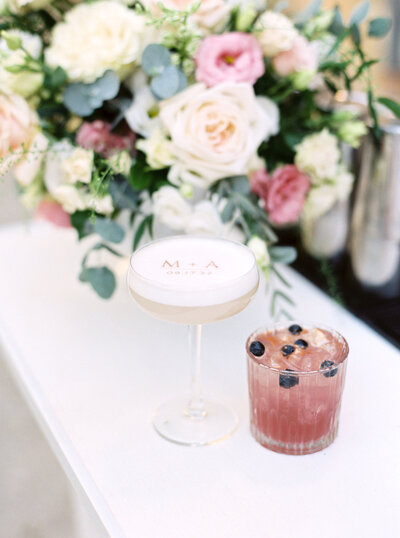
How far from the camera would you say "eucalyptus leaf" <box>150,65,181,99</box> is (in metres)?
0.92

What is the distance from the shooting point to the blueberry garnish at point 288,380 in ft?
2.41

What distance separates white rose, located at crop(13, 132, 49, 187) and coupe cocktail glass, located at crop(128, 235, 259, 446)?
0.31 m

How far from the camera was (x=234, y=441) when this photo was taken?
2.68 ft

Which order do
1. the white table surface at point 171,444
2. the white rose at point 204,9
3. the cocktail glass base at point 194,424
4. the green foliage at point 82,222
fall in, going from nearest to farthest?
1. the white table surface at point 171,444
2. the cocktail glass base at point 194,424
3. the white rose at point 204,9
4. the green foliage at point 82,222

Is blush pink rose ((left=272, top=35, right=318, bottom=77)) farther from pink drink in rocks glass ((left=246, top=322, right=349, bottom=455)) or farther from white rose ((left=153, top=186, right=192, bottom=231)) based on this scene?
pink drink in rocks glass ((left=246, top=322, right=349, bottom=455))

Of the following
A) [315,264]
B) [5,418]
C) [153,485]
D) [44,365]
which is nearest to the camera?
[153,485]

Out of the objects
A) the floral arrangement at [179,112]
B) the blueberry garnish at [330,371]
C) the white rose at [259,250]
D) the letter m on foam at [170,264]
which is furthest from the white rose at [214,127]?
the blueberry garnish at [330,371]

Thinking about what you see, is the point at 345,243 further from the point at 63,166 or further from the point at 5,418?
the point at 5,418

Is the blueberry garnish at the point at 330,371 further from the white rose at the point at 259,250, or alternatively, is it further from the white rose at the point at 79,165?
the white rose at the point at 79,165

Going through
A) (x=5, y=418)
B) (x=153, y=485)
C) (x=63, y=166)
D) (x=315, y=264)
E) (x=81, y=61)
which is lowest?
(x=5, y=418)

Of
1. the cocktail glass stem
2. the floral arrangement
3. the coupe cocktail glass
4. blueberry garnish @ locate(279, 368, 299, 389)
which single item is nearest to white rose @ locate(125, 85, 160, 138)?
the floral arrangement

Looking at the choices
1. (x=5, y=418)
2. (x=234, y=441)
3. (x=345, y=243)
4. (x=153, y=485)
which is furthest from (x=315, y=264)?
(x=5, y=418)

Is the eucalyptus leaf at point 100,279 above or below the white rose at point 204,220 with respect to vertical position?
below

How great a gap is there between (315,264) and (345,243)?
0.26 feet
